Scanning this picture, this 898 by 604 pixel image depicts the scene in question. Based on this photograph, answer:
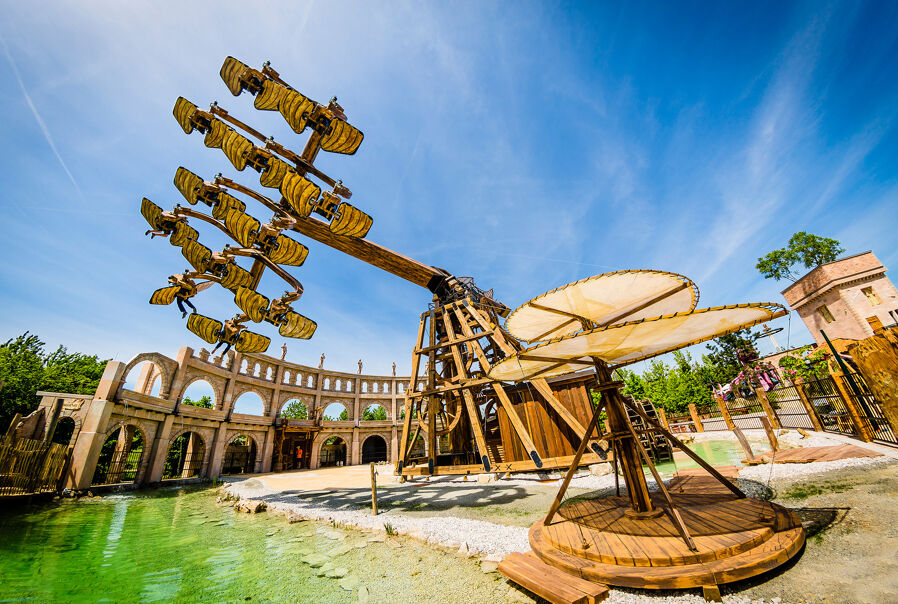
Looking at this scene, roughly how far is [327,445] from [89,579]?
29779 mm

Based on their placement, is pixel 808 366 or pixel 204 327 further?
pixel 808 366

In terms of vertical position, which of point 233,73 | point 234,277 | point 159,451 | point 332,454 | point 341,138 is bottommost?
point 332,454

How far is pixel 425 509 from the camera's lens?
23.8 feet

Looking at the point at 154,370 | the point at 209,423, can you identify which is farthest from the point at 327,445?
the point at 154,370

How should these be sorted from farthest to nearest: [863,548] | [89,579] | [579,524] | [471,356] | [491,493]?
[471,356], [491,493], [89,579], [579,524], [863,548]

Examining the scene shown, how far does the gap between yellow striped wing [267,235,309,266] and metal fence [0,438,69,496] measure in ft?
32.5

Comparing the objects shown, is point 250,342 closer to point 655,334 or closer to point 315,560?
point 315,560

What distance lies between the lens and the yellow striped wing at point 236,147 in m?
Answer: 8.27

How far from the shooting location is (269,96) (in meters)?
8.19

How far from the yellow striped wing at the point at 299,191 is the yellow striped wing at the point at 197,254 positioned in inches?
113

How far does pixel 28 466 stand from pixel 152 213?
9962 mm

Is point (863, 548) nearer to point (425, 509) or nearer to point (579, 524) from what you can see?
point (579, 524)

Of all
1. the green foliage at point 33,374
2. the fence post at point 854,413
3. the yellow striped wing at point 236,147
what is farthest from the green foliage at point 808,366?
the green foliage at point 33,374

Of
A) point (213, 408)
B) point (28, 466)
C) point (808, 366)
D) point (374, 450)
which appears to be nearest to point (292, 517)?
point (28, 466)
